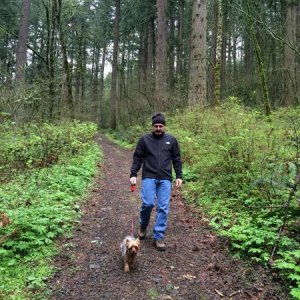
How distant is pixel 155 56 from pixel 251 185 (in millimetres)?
22446

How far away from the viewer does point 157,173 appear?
5.65 meters

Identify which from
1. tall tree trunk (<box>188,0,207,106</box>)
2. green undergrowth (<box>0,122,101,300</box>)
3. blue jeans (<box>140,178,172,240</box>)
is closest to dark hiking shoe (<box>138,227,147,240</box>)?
blue jeans (<box>140,178,172,240</box>)

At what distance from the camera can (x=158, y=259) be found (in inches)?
205

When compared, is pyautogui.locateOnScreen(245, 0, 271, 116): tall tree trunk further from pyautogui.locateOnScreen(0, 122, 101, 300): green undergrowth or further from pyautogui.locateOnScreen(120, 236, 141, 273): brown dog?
pyautogui.locateOnScreen(120, 236, 141, 273): brown dog

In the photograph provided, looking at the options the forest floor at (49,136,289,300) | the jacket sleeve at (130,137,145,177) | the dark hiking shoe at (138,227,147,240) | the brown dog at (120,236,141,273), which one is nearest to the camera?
the forest floor at (49,136,289,300)

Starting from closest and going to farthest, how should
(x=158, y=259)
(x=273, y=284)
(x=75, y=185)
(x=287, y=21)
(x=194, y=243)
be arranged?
(x=273, y=284) < (x=158, y=259) < (x=194, y=243) < (x=75, y=185) < (x=287, y=21)

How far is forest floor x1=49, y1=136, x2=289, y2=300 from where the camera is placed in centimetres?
433

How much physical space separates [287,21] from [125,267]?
15677 millimetres

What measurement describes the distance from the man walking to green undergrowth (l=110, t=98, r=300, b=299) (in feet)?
3.60

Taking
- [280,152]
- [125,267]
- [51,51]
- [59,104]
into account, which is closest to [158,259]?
[125,267]

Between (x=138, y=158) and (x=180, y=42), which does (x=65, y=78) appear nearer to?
(x=138, y=158)

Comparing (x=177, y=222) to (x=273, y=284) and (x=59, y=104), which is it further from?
(x=59, y=104)

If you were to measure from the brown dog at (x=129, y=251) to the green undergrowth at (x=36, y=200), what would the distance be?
1027mm

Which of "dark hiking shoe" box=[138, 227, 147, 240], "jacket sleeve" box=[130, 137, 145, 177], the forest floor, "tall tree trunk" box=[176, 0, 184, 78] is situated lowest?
the forest floor
